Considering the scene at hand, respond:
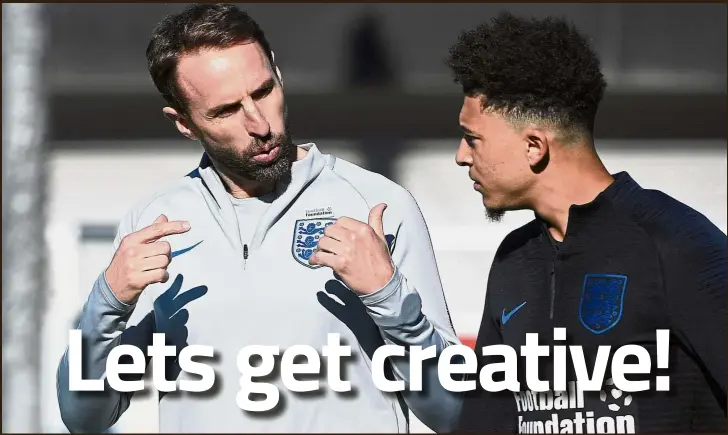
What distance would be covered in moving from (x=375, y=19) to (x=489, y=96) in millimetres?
3467

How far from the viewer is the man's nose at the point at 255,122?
9.47 feet

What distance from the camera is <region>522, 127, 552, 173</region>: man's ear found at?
9.66ft

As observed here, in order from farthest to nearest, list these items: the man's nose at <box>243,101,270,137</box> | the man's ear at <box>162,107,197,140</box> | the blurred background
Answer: the blurred background → the man's ear at <box>162,107,197,140</box> → the man's nose at <box>243,101,270,137</box>

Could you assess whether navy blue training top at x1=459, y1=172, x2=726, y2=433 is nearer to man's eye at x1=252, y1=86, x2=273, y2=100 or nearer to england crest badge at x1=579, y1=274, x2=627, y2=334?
england crest badge at x1=579, y1=274, x2=627, y2=334

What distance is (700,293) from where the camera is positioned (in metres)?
2.58

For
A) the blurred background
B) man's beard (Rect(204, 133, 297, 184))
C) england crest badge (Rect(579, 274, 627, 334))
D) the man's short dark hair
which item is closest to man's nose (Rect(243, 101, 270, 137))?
man's beard (Rect(204, 133, 297, 184))

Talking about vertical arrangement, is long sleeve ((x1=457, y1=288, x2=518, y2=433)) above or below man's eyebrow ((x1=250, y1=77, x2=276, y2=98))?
below

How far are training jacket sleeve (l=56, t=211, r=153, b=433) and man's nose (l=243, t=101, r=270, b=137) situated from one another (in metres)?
0.50

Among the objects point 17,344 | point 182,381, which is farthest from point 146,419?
point 182,381

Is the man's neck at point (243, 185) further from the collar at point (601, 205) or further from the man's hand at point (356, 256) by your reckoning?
the collar at point (601, 205)

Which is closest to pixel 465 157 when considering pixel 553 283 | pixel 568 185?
pixel 568 185

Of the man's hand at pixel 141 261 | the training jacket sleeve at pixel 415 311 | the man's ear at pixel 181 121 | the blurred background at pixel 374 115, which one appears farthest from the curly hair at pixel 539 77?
the blurred background at pixel 374 115

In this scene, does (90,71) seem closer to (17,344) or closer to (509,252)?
(17,344)

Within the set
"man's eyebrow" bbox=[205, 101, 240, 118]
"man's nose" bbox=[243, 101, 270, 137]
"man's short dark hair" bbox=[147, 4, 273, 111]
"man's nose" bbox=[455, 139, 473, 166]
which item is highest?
"man's short dark hair" bbox=[147, 4, 273, 111]
